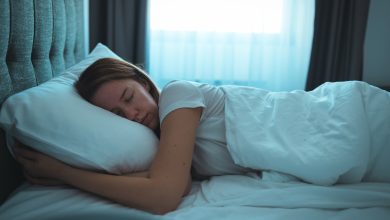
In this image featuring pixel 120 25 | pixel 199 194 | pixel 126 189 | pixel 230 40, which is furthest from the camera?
pixel 230 40

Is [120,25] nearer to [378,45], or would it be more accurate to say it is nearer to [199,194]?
[199,194]

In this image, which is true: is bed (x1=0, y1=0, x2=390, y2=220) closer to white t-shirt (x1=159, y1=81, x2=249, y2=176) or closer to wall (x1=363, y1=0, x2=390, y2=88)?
white t-shirt (x1=159, y1=81, x2=249, y2=176)

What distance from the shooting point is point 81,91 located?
105 centimetres

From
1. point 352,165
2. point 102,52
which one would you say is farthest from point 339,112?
point 102,52

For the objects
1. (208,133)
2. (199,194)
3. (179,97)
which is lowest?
(199,194)

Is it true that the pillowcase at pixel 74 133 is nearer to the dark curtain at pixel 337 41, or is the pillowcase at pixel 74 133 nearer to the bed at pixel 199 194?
the bed at pixel 199 194

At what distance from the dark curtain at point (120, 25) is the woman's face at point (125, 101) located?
1301 mm

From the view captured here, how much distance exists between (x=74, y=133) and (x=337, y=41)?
86.6 inches

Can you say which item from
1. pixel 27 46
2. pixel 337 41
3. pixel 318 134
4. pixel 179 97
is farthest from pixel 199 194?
pixel 337 41

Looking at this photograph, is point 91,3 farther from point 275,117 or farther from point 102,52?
point 275,117

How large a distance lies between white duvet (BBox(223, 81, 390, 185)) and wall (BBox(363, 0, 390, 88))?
1841 millimetres

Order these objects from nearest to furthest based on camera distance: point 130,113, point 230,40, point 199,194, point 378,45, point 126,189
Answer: point 126,189 → point 199,194 → point 130,113 → point 230,40 → point 378,45

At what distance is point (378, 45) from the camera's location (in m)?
2.61

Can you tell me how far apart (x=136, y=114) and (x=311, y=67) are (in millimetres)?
1855
